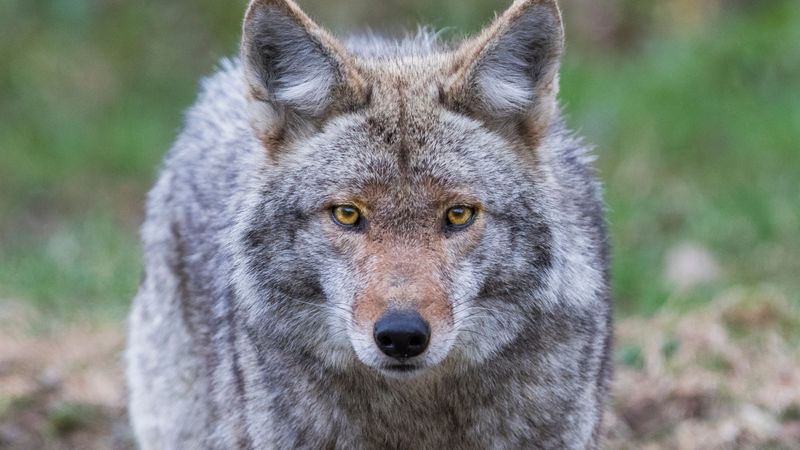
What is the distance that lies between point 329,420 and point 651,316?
3.60 meters

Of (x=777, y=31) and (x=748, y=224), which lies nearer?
(x=748, y=224)

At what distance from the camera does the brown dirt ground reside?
6094 mm

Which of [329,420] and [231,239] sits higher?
[231,239]

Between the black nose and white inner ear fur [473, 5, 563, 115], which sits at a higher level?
white inner ear fur [473, 5, 563, 115]

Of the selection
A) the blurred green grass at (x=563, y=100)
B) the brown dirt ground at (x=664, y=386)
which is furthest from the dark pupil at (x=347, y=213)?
the blurred green grass at (x=563, y=100)

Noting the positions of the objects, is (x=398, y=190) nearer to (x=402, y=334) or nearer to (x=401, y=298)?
(x=401, y=298)

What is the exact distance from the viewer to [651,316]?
7.66m

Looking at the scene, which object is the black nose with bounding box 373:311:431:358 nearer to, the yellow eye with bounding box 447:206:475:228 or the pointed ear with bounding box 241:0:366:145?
the yellow eye with bounding box 447:206:475:228

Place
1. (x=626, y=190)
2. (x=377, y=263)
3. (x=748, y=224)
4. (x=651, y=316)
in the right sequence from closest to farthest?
(x=377, y=263)
(x=651, y=316)
(x=748, y=224)
(x=626, y=190)

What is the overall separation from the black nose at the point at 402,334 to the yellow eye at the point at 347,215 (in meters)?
0.45

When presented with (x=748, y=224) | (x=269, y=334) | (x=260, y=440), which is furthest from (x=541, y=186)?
(x=748, y=224)

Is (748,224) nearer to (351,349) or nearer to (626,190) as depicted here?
(626,190)

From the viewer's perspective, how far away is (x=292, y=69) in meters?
4.54

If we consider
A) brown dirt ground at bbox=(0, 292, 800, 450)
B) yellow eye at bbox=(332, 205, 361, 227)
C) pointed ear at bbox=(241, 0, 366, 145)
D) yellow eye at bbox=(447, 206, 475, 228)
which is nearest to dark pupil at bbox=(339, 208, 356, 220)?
yellow eye at bbox=(332, 205, 361, 227)
